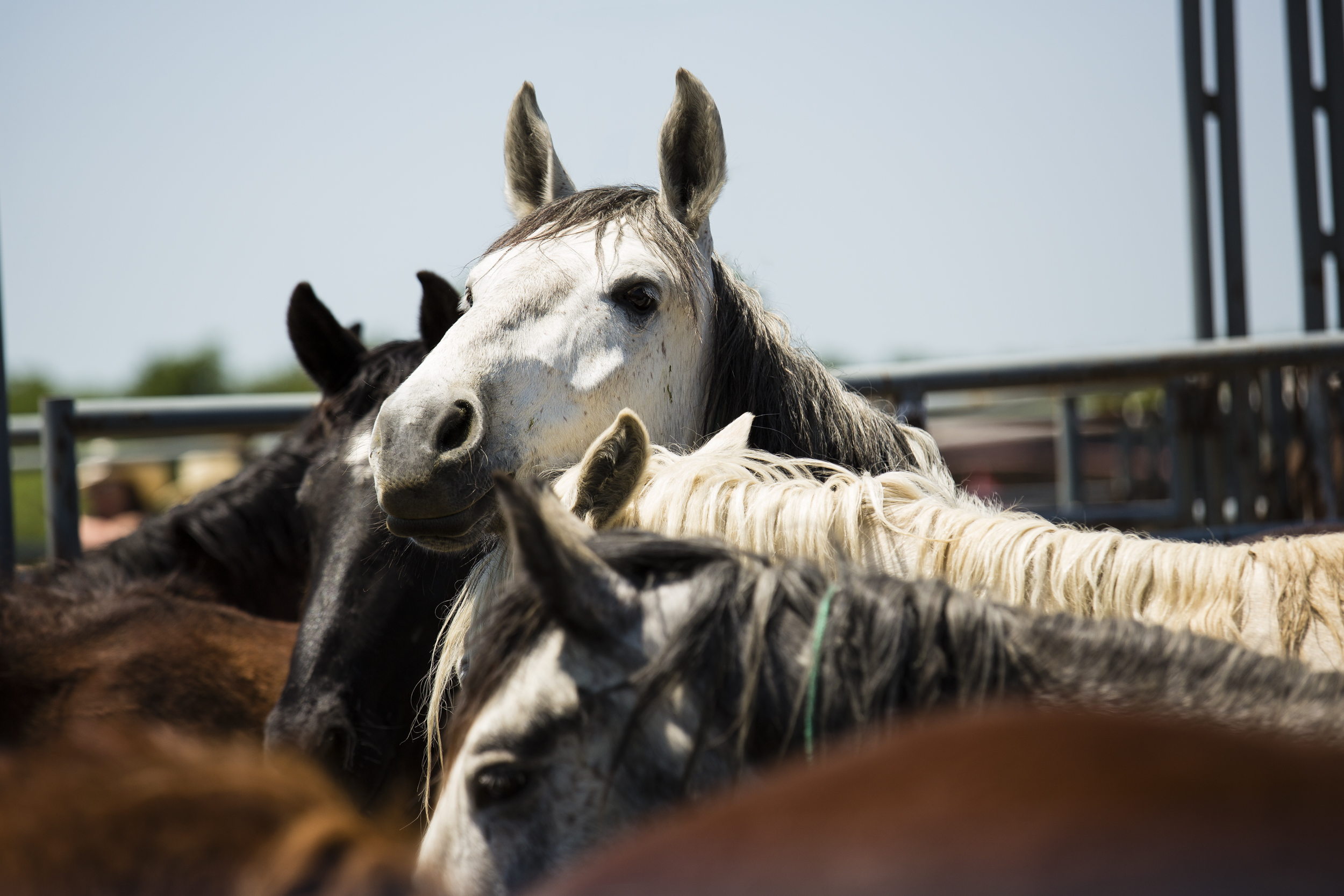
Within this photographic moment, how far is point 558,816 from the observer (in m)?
0.95

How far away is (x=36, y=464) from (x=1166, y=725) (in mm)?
6814

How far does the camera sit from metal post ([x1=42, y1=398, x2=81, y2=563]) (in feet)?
10.1

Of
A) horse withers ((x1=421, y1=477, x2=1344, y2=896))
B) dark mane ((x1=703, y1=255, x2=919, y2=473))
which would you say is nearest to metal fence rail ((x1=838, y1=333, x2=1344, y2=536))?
dark mane ((x1=703, y1=255, x2=919, y2=473))

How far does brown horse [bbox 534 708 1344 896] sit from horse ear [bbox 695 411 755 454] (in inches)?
36.2

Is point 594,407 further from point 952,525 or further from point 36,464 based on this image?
point 36,464

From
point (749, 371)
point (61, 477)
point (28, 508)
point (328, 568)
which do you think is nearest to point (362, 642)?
point (328, 568)

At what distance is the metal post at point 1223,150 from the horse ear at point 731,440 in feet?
11.6

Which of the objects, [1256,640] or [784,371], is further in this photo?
[784,371]

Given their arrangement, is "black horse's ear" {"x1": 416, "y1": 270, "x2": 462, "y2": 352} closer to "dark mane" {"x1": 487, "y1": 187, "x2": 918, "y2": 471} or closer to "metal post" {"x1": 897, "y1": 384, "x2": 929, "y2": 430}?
"dark mane" {"x1": 487, "y1": 187, "x2": 918, "y2": 471}

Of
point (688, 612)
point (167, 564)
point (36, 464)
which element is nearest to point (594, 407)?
point (688, 612)

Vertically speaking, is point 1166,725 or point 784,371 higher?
point 784,371

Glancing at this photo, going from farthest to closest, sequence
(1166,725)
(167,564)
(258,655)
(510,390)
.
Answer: (167,564)
(258,655)
(510,390)
(1166,725)

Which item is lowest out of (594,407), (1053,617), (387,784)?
(387,784)

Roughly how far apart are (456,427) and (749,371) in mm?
685
